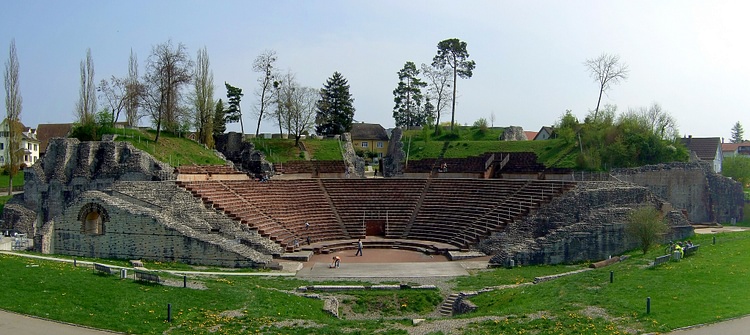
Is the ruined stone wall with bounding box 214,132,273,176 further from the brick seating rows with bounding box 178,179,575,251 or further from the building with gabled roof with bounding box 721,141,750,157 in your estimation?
the building with gabled roof with bounding box 721,141,750,157

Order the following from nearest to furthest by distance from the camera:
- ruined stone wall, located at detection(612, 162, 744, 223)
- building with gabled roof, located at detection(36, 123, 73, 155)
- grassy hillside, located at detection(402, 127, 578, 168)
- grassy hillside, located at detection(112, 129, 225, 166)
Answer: ruined stone wall, located at detection(612, 162, 744, 223) → grassy hillside, located at detection(112, 129, 225, 166) → grassy hillside, located at detection(402, 127, 578, 168) → building with gabled roof, located at detection(36, 123, 73, 155)

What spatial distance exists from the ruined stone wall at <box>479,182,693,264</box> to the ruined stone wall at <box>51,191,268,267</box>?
41.0 feet

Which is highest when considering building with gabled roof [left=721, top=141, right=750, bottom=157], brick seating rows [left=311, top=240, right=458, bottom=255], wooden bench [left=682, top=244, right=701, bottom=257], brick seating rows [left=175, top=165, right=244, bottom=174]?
building with gabled roof [left=721, top=141, right=750, bottom=157]

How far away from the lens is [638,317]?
14.7 meters

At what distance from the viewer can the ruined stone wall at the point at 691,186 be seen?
35906mm

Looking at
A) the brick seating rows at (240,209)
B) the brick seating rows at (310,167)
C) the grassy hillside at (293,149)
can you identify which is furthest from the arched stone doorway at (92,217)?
the grassy hillside at (293,149)

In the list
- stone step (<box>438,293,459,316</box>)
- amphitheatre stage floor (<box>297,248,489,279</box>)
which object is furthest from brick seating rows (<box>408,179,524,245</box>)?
stone step (<box>438,293,459,316</box>)

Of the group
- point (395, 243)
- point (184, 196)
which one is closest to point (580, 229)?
point (395, 243)

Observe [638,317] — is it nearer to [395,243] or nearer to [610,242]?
[610,242]

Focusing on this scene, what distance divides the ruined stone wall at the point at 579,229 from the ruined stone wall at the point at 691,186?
19.9 feet

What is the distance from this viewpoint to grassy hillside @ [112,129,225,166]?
126 ft

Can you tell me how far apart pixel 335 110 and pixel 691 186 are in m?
31.3

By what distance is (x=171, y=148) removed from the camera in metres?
40.2

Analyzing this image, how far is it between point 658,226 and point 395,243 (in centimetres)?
1361
